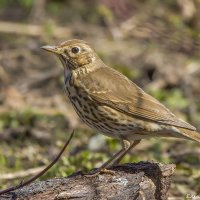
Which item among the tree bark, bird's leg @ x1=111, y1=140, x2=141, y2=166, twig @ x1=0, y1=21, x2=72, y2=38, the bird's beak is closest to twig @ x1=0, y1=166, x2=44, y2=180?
bird's leg @ x1=111, y1=140, x2=141, y2=166

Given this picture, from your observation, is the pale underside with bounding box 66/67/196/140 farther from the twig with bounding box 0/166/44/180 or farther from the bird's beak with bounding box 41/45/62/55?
the twig with bounding box 0/166/44/180

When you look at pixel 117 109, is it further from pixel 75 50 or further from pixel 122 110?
pixel 75 50

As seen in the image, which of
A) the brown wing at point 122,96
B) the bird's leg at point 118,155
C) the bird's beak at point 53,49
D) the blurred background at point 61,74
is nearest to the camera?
the bird's leg at point 118,155

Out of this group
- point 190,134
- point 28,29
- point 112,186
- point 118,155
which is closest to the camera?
point 112,186

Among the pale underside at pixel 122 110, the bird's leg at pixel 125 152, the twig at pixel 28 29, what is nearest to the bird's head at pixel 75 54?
the pale underside at pixel 122 110

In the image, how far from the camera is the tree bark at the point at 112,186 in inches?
188

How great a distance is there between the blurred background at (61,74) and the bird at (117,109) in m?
0.49

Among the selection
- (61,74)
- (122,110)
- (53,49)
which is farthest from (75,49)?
(61,74)

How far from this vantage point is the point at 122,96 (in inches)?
236

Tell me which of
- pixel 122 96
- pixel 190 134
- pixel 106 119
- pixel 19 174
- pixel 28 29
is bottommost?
pixel 19 174

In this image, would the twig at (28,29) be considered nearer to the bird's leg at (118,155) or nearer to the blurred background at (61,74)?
the blurred background at (61,74)

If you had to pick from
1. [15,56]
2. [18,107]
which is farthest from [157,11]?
[18,107]

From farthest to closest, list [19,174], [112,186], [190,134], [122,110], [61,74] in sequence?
[61,74]
[19,174]
[122,110]
[190,134]
[112,186]

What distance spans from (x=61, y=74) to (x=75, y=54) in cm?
326
